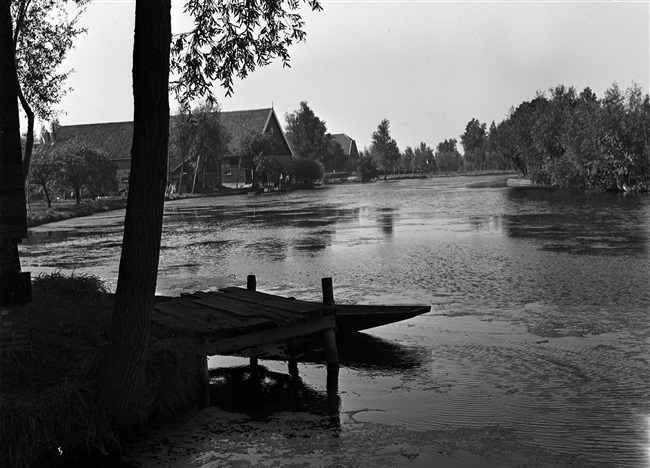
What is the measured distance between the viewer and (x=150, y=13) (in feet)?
22.5

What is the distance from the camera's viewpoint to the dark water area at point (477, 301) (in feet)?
25.7

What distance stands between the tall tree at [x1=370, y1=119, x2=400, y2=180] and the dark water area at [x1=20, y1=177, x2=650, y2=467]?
117166 millimetres

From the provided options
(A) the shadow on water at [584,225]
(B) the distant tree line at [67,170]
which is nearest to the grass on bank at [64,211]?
(B) the distant tree line at [67,170]

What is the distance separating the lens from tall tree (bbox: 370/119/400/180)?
148125 mm

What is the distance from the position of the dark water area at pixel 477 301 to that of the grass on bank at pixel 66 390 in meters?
2.09

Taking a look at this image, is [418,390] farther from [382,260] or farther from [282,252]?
[282,252]

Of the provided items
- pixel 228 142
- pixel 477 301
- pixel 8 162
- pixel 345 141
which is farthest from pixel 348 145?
pixel 8 162

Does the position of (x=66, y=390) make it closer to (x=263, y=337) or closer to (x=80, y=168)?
(x=263, y=337)

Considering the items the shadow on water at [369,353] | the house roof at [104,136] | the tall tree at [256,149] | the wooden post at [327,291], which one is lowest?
the shadow on water at [369,353]

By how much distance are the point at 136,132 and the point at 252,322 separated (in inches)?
124

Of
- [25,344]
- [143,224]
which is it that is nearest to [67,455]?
[25,344]

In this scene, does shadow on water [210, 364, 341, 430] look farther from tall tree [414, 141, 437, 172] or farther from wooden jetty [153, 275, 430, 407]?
tall tree [414, 141, 437, 172]

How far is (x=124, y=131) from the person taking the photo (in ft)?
302

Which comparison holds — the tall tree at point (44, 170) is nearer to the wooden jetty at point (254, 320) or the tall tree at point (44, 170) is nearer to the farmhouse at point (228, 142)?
the farmhouse at point (228, 142)
